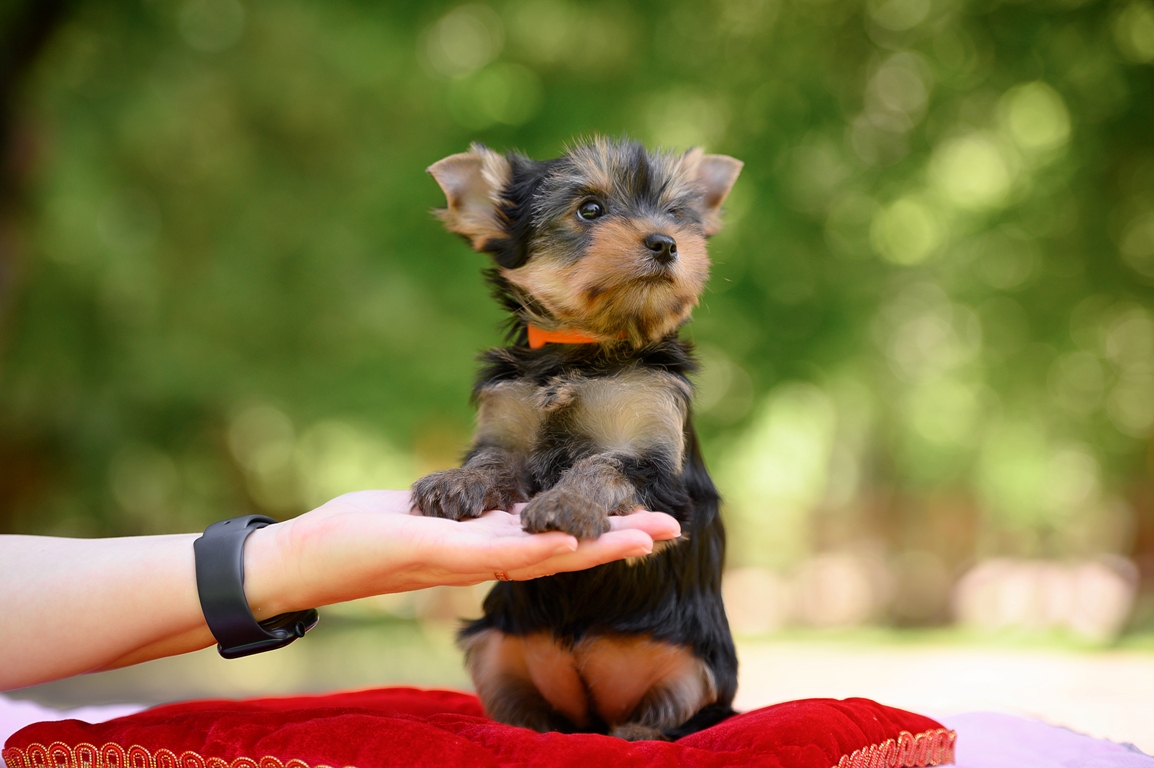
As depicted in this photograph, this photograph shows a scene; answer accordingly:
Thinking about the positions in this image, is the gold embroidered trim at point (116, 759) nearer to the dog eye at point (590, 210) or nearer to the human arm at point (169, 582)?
the human arm at point (169, 582)

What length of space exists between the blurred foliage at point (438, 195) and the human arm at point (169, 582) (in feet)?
21.3

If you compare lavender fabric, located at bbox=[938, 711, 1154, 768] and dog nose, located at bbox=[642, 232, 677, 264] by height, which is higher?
dog nose, located at bbox=[642, 232, 677, 264]

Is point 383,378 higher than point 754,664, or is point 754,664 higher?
point 383,378

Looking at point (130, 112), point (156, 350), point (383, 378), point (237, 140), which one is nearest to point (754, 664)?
point (383, 378)

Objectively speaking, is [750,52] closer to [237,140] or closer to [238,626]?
[237,140]

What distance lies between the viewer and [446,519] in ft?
9.45

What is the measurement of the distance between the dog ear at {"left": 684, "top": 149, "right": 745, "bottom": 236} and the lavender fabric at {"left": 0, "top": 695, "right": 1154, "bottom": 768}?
2389mm

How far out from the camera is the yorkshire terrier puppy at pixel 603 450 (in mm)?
3258

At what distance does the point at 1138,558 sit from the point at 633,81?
1233 centimetres

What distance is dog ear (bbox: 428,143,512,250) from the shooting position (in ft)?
12.3

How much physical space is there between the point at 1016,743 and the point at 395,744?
2608 millimetres

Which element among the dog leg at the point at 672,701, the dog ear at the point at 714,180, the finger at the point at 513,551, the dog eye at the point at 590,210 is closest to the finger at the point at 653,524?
the finger at the point at 513,551

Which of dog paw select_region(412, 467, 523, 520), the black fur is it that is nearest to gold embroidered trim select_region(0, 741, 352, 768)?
dog paw select_region(412, 467, 523, 520)

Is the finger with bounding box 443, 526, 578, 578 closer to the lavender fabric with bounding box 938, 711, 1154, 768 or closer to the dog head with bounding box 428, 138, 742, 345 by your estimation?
the dog head with bounding box 428, 138, 742, 345
